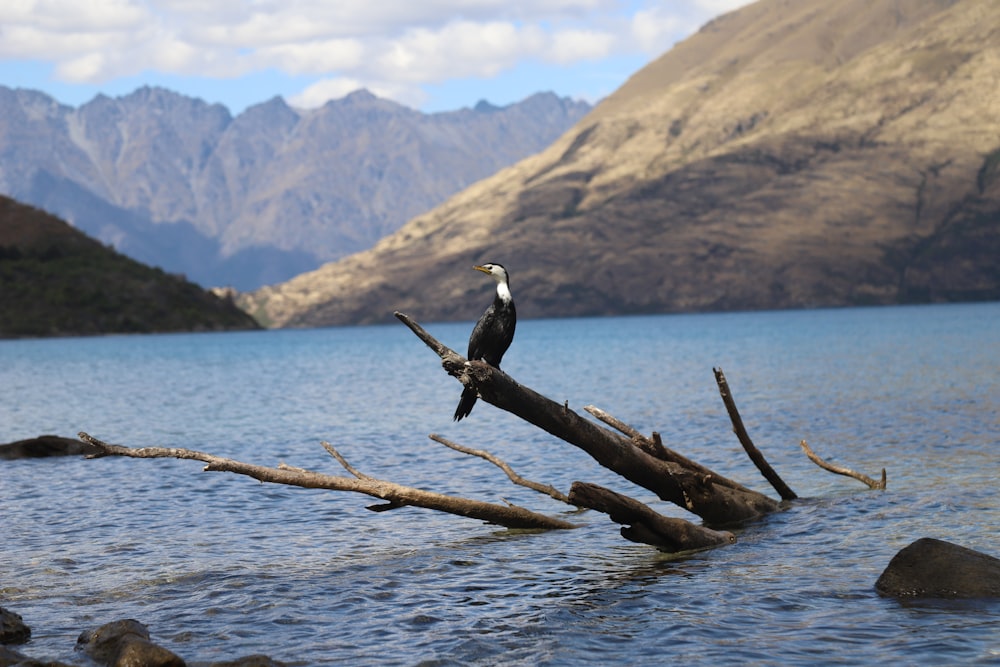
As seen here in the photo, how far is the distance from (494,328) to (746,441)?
8.01m

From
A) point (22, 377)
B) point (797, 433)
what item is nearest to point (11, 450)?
point (797, 433)

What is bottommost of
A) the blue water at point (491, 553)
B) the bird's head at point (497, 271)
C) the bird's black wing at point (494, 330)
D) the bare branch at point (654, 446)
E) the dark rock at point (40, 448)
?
the blue water at point (491, 553)

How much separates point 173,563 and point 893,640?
1397cm

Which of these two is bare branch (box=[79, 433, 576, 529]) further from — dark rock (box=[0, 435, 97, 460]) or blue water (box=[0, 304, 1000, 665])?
dark rock (box=[0, 435, 97, 460])

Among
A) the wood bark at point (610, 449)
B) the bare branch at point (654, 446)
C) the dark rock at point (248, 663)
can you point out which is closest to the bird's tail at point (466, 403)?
the wood bark at point (610, 449)

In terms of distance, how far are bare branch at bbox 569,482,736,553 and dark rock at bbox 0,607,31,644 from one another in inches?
358

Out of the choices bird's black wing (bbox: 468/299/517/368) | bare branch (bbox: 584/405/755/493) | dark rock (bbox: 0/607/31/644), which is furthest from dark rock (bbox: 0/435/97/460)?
bird's black wing (bbox: 468/299/517/368)

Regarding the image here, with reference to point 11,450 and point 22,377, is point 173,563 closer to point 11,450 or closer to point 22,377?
point 11,450

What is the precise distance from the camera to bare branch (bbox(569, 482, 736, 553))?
18938mm

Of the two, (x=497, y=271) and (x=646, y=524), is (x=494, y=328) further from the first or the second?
(x=646, y=524)

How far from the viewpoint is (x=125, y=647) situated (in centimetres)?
1370

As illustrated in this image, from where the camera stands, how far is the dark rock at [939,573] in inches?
652

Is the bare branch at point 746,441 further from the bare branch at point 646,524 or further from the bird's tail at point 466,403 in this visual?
the bird's tail at point 466,403

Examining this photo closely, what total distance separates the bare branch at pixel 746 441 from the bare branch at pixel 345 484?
491cm
